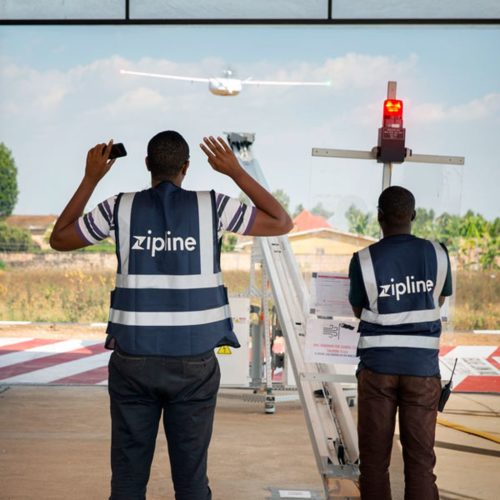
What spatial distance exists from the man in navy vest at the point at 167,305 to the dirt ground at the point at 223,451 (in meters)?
2.09

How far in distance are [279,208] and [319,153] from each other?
1.64m

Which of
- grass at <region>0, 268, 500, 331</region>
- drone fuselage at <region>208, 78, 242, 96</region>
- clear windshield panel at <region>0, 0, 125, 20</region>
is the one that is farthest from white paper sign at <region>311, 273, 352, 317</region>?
drone fuselage at <region>208, 78, 242, 96</region>

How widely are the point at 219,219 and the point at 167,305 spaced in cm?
33

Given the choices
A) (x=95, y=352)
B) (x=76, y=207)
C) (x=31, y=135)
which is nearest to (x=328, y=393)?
(x=76, y=207)

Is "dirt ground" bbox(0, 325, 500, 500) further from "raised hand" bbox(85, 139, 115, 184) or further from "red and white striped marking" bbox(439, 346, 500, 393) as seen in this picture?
"raised hand" bbox(85, 139, 115, 184)

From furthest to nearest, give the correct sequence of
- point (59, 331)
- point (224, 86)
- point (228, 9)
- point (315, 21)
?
point (59, 331) → point (224, 86) → point (228, 9) → point (315, 21)

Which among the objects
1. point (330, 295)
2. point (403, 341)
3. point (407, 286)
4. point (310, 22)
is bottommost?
point (403, 341)

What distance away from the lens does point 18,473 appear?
530 centimetres

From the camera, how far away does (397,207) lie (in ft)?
11.7

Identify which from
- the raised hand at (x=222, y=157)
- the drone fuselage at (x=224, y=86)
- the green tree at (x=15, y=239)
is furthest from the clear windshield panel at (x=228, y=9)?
the green tree at (x=15, y=239)

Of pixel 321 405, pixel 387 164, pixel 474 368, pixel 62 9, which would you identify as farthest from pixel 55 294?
pixel 387 164

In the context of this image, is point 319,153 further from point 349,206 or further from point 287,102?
point 287,102

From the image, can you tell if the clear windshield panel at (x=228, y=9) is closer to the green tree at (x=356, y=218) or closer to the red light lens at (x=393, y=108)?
the green tree at (x=356, y=218)

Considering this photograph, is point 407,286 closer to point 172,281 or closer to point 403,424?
point 403,424
